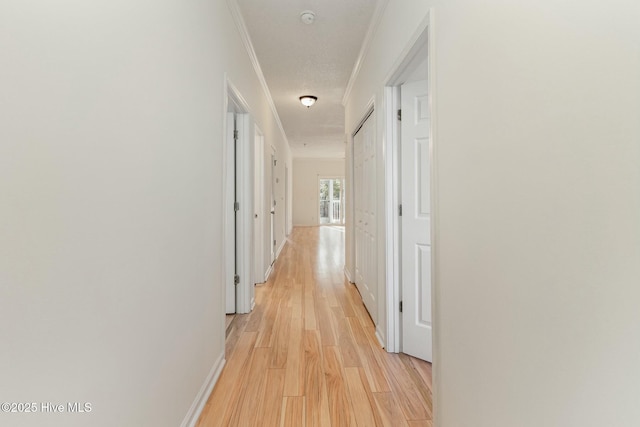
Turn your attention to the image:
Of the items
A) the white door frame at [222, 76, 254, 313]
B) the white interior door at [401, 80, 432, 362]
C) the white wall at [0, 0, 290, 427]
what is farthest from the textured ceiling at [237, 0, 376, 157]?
the white wall at [0, 0, 290, 427]

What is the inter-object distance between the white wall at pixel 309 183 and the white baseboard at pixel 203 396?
8982 mm

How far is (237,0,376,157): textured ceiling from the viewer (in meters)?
2.22

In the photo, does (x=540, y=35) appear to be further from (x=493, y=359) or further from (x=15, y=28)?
(x=15, y=28)

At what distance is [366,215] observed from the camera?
3.02m

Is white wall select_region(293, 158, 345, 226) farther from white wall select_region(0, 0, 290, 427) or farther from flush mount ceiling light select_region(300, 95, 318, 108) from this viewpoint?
white wall select_region(0, 0, 290, 427)

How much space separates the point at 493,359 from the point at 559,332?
0.99 ft

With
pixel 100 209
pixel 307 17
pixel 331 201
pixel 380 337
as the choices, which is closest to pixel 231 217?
pixel 380 337

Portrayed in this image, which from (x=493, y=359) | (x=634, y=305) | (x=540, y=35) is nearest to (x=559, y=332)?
(x=634, y=305)

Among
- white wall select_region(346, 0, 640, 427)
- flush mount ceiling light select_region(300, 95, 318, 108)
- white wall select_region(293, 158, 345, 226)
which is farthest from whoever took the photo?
white wall select_region(293, 158, 345, 226)

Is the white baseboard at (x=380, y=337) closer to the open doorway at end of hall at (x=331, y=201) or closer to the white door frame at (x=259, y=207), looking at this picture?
the white door frame at (x=259, y=207)

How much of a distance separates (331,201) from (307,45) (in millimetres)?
8750

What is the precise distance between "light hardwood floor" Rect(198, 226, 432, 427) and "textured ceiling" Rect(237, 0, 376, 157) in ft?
8.31

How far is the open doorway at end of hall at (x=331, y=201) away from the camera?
11.1m

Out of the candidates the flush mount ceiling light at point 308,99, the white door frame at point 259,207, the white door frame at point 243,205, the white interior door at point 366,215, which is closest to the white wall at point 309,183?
the flush mount ceiling light at point 308,99
